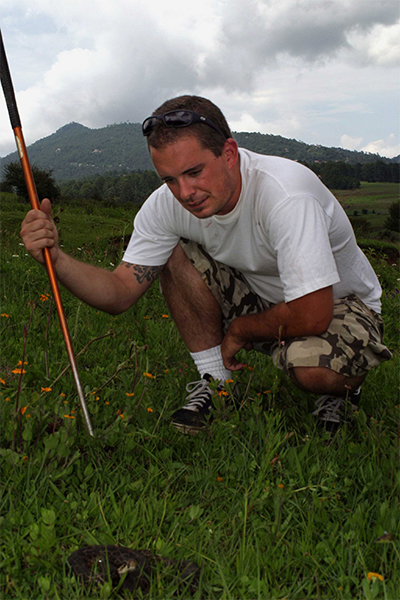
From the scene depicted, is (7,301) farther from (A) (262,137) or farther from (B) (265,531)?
(A) (262,137)

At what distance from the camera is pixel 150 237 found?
10.1ft

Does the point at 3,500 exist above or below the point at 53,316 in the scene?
below

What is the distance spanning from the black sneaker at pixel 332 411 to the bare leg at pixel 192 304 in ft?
2.49

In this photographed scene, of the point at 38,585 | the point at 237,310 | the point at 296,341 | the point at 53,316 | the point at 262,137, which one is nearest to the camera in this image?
the point at 38,585

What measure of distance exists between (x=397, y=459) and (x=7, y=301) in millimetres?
3180

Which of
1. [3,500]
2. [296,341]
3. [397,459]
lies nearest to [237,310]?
[296,341]

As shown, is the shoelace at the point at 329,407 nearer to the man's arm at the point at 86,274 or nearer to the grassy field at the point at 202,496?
the grassy field at the point at 202,496

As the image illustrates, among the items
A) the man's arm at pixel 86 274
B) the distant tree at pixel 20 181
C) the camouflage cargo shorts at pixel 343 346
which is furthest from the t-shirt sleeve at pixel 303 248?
the distant tree at pixel 20 181

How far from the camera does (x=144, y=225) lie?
305 centimetres

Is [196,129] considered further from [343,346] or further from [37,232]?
[343,346]

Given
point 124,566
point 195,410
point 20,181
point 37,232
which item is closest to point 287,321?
point 195,410

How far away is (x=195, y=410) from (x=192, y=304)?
732 mm

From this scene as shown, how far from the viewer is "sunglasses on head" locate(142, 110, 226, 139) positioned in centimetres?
247

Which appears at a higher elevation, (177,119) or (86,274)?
(177,119)
